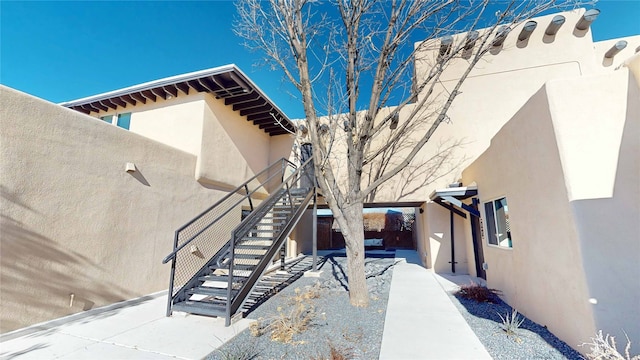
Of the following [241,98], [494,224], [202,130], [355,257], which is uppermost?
[241,98]

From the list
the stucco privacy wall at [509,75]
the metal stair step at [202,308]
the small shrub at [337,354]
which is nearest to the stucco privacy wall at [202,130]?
the metal stair step at [202,308]

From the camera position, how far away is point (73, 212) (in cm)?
451

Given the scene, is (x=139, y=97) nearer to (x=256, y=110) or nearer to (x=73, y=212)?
(x=256, y=110)

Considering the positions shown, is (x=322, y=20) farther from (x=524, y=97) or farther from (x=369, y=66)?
(x=524, y=97)

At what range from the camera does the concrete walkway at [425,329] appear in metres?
3.26

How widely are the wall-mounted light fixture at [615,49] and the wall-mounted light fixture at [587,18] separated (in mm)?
1261

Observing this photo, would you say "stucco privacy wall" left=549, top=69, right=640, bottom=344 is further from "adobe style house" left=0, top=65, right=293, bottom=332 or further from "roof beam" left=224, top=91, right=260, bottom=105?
"roof beam" left=224, top=91, right=260, bottom=105

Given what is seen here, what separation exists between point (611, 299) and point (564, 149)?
5.81 ft

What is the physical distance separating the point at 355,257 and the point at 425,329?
1.65m

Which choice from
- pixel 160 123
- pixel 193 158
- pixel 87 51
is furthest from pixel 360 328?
pixel 87 51

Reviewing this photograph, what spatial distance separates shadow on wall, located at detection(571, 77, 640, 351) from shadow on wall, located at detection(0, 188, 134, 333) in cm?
744

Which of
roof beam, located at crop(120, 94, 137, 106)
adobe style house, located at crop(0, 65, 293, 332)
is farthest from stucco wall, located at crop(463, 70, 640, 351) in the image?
roof beam, located at crop(120, 94, 137, 106)

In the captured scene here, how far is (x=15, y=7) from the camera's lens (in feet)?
19.5

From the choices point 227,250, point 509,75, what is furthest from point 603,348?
point 509,75
